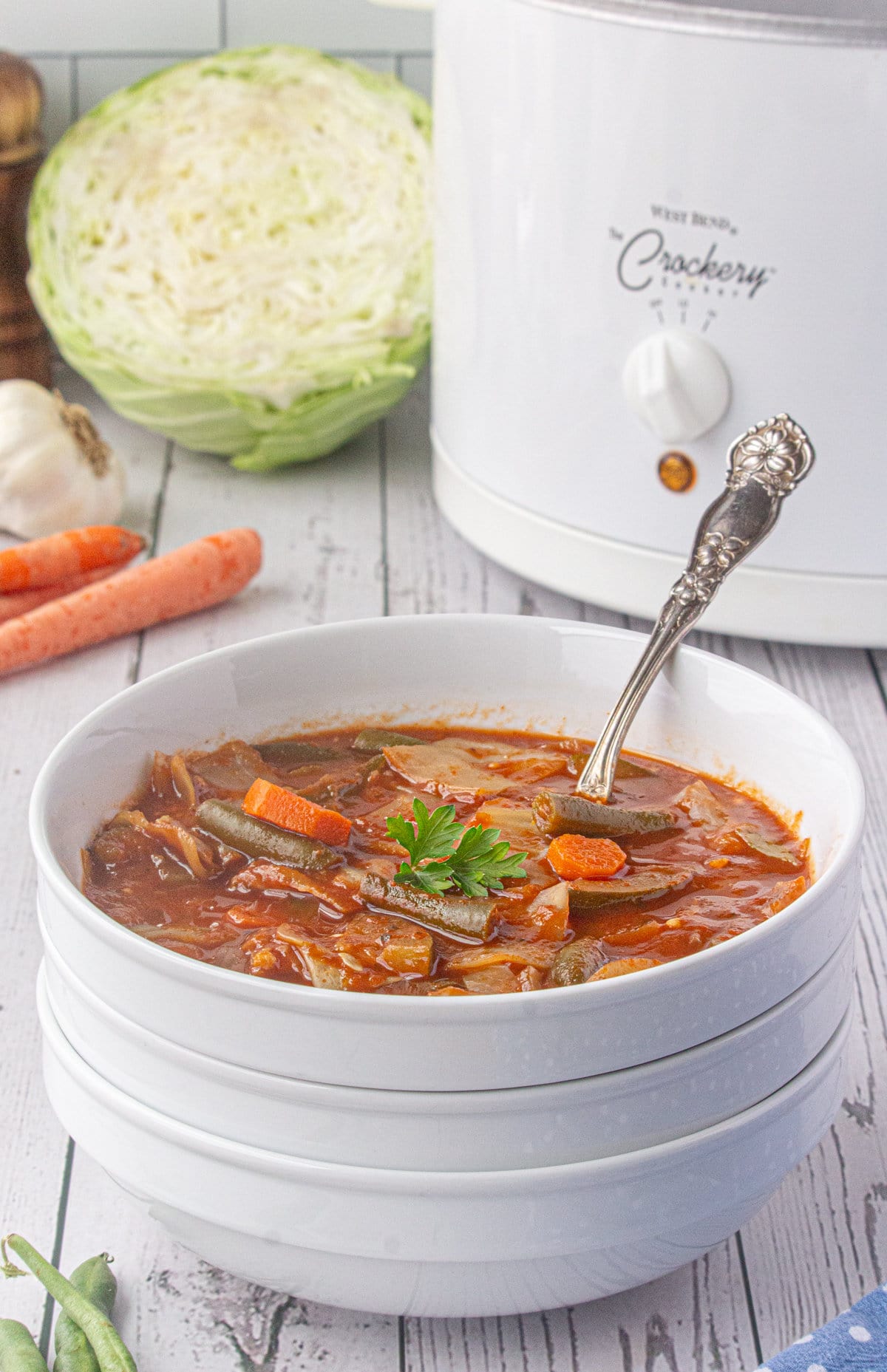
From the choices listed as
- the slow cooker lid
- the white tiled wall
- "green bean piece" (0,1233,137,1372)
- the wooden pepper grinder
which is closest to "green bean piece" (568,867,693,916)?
"green bean piece" (0,1233,137,1372)

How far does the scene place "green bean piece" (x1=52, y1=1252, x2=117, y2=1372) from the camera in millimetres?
1043

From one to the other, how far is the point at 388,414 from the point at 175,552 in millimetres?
826

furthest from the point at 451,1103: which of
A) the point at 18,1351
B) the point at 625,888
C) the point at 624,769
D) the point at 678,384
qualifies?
the point at 678,384

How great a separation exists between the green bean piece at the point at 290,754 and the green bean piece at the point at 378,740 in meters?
0.03

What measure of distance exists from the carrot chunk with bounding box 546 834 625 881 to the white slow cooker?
2.58ft

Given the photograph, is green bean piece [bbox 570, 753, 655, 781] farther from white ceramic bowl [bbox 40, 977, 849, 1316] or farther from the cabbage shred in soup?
white ceramic bowl [bbox 40, 977, 849, 1316]

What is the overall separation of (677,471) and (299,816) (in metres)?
0.89

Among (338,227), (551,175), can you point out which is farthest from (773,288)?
(338,227)

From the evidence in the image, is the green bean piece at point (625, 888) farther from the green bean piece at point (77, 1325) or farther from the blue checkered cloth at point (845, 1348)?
the green bean piece at point (77, 1325)

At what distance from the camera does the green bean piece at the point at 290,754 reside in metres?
1.34

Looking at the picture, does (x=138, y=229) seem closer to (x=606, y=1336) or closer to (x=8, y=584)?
(x=8, y=584)

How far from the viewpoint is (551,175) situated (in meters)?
1.85

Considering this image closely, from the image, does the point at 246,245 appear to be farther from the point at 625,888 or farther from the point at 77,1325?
the point at 77,1325

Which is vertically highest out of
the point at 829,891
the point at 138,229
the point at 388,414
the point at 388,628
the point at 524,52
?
the point at 524,52
